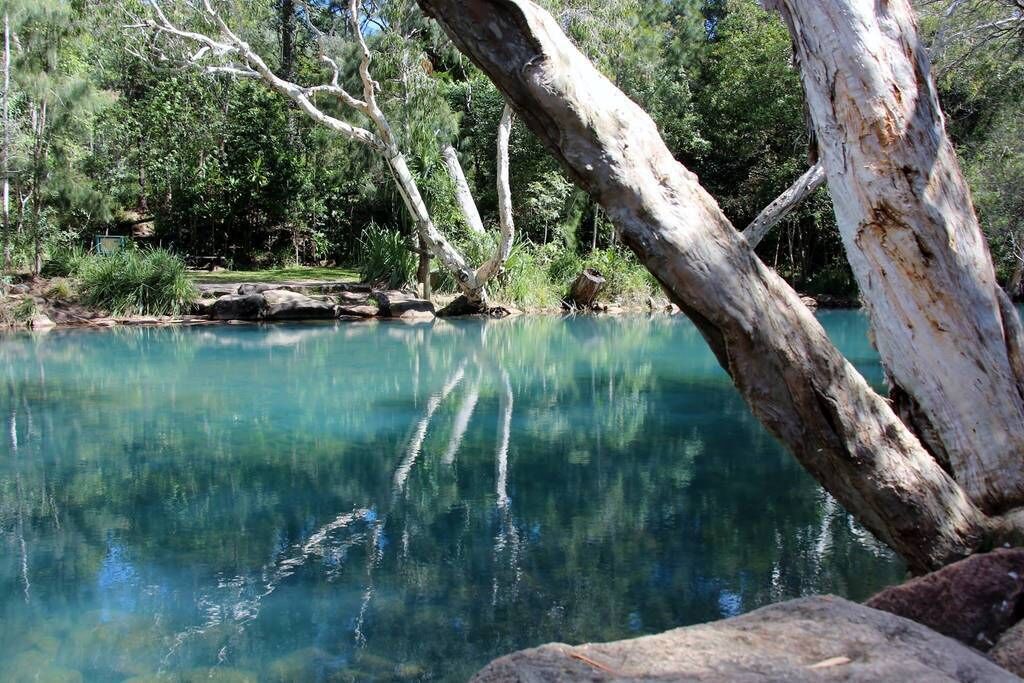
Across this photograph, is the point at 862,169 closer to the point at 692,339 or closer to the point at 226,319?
the point at 692,339

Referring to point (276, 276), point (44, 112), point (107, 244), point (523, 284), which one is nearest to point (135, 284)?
point (107, 244)

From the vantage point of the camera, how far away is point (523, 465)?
6.88m

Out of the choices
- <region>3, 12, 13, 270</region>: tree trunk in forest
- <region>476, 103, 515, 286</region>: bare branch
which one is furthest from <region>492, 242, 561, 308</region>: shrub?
<region>3, 12, 13, 270</region>: tree trunk in forest

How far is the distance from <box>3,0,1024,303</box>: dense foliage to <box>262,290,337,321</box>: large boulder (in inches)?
75.4

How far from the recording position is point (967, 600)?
89.7 inches

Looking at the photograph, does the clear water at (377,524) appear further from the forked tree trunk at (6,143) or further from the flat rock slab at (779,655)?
the forked tree trunk at (6,143)

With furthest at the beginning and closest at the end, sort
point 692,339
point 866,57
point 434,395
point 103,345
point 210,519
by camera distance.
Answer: point 692,339 < point 103,345 < point 434,395 < point 210,519 < point 866,57

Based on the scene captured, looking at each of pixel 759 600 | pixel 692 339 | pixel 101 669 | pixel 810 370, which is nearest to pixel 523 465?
pixel 759 600

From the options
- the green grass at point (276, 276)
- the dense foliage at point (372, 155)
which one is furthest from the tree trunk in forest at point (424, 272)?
the green grass at point (276, 276)

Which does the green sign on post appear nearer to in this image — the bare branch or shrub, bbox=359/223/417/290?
shrub, bbox=359/223/417/290

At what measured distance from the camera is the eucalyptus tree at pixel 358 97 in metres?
15.8

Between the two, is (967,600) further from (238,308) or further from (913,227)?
(238,308)

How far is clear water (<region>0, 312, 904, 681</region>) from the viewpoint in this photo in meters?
3.97

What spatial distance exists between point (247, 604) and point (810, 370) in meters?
2.72
